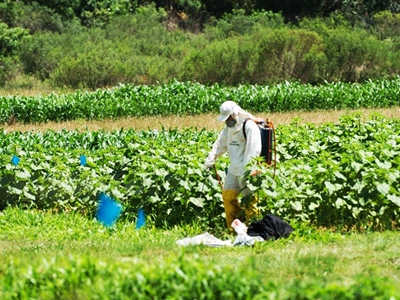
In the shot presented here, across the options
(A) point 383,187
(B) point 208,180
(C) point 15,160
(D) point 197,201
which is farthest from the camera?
(C) point 15,160

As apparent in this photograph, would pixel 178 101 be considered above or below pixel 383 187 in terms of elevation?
below

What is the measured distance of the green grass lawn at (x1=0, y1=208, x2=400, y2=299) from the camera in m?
6.50

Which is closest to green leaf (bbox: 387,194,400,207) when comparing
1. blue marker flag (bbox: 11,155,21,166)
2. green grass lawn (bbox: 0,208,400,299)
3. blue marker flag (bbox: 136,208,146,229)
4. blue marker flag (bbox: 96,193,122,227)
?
green grass lawn (bbox: 0,208,400,299)

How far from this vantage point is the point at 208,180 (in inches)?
495

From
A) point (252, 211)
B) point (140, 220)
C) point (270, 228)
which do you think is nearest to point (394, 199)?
point (270, 228)

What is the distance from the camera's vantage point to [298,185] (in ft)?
39.9

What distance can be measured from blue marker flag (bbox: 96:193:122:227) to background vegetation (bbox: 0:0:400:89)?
24149 mm

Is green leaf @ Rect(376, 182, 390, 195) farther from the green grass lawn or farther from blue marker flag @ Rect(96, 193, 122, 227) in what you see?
blue marker flag @ Rect(96, 193, 122, 227)

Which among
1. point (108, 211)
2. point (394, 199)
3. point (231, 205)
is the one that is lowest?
point (108, 211)

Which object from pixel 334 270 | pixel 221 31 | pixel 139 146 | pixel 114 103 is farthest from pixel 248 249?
pixel 221 31

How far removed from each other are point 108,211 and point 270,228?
9.98 ft

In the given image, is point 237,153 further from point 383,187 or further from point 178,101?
point 178,101

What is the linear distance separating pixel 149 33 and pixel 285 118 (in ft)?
72.8

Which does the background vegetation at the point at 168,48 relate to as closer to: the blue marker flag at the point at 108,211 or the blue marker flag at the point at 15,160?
the blue marker flag at the point at 15,160
